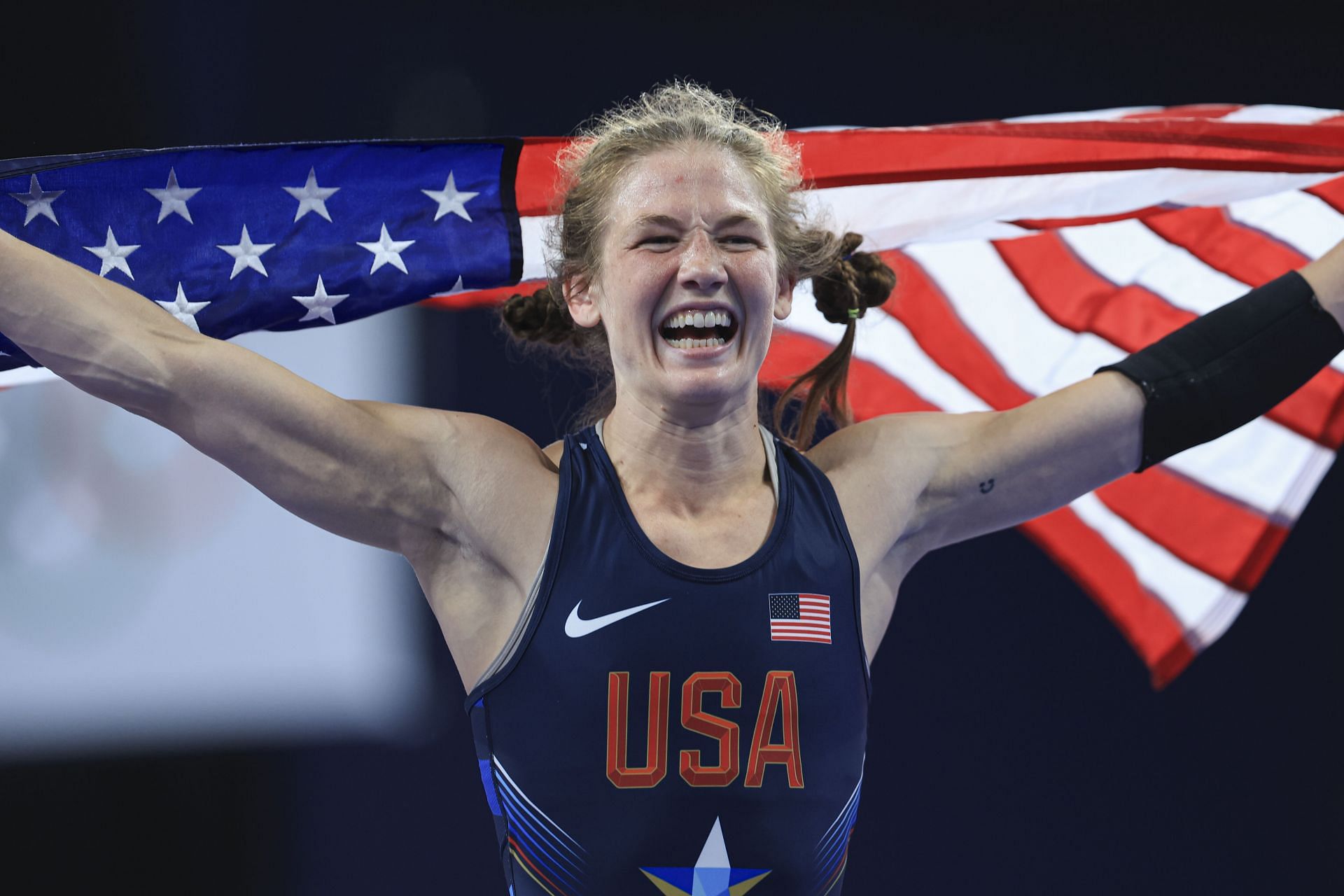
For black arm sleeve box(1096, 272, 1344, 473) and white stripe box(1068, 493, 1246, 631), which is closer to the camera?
black arm sleeve box(1096, 272, 1344, 473)

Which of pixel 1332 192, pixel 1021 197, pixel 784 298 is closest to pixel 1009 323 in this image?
pixel 1021 197

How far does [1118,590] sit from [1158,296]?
0.59 m

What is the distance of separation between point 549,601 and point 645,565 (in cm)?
13

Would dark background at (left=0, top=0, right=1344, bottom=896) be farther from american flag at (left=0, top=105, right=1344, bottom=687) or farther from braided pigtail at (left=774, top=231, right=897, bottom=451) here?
braided pigtail at (left=774, top=231, right=897, bottom=451)

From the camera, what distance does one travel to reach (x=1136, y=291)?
251 centimetres

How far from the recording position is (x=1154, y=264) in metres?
2.50

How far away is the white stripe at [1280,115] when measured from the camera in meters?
2.14

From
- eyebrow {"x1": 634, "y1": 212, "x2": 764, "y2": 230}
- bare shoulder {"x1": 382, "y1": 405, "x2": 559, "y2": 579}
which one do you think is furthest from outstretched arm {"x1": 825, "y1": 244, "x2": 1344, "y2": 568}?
bare shoulder {"x1": 382, "y1": 405, "x2": 559, "y2": 579}

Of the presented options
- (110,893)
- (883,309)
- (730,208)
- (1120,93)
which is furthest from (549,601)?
(1120,93)

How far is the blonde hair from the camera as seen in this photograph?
5.99 ft

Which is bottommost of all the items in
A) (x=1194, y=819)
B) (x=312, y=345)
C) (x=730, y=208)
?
(x=1194, y=819)

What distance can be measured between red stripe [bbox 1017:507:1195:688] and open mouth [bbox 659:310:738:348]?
3.31ft

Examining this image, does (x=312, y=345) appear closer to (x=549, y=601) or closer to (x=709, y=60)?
(x=709, y=60)

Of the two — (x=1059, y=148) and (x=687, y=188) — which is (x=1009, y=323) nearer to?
A: (x=1059, y=148)
